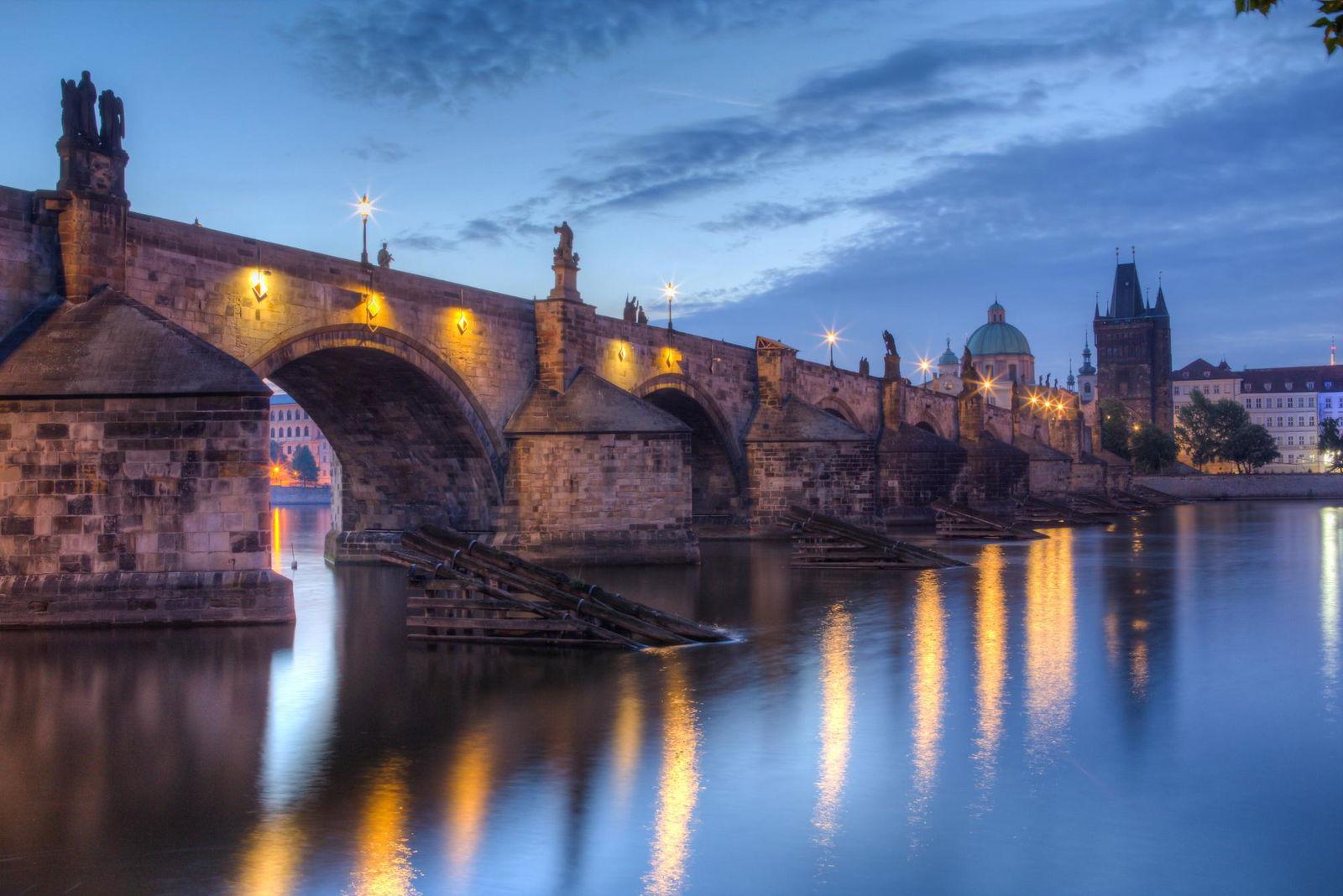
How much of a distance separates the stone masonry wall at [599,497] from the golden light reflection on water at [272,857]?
1942 centimetres

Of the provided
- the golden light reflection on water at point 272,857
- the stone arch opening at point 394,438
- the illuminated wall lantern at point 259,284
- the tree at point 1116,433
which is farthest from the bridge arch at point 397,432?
the tree at point 1116,433

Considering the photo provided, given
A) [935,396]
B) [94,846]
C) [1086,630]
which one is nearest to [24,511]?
[94,846]

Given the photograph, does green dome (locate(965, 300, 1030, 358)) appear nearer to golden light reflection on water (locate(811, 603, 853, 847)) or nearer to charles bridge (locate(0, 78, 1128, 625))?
charles bridge (locate(0, 78, 1128, 625))

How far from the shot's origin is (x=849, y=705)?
1113cm

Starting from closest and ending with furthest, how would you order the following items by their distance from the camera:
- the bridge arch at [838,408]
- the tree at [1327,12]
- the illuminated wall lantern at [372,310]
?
the tree at [1327,12] < the illuminated wall lantern at [372,310] < the bridge arch at [838,408]

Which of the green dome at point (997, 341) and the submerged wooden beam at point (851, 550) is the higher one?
the green dome at point (997, 341)

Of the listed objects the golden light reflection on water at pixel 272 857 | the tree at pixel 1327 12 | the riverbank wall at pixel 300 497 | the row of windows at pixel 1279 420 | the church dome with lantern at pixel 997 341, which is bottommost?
the golden light reflection on water at pixel 272 857

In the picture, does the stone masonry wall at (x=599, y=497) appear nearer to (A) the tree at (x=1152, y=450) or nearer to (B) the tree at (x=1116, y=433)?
(B) the tree at (x=1116, y=433)

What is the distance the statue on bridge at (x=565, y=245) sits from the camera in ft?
93.5

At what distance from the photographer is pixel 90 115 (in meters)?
16.9

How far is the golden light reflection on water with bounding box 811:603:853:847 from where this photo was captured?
7586mm

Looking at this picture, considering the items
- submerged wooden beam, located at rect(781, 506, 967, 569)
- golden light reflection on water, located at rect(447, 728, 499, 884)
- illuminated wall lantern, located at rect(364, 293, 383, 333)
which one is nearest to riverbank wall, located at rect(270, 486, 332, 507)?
submerged wooden beam, located at rect(781, 506, 967, 569)

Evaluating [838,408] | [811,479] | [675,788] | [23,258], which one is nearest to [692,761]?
[675,788]

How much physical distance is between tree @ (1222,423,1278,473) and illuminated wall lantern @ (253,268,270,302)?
340 ft
